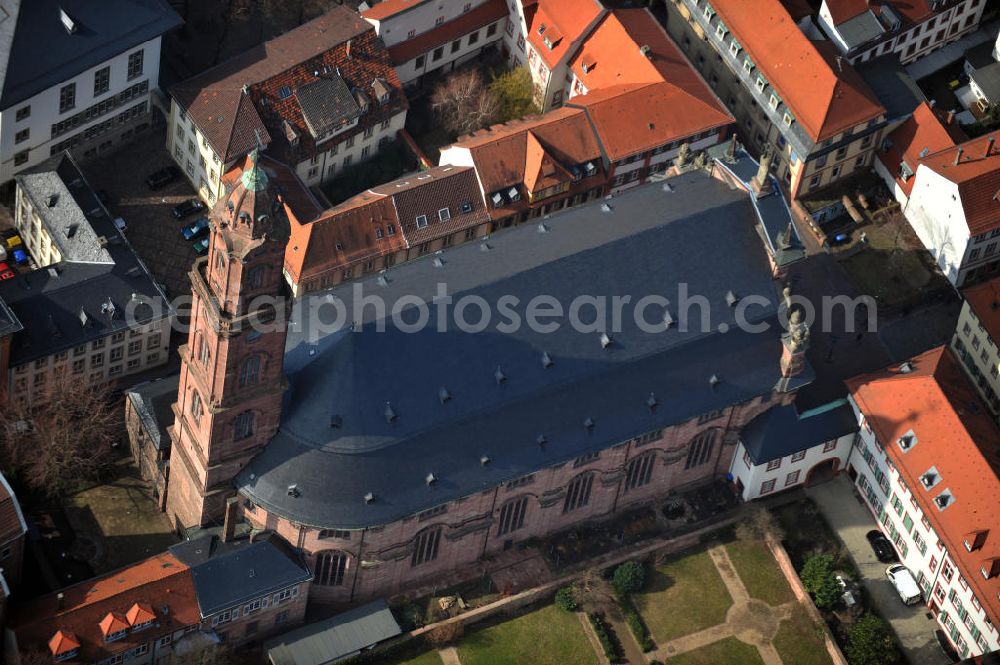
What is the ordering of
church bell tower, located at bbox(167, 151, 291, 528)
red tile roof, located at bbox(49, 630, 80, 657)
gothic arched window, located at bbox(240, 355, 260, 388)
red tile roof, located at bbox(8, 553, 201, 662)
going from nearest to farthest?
church bell tower, located at bbox(167, 151, 291, 528), gothic arched window, located at bbox(240, 355, 260, 388), red tile roof, located at bbox(49, 630, 80, 657), red tile roof, located at bbox(8, 553, 201, 662)

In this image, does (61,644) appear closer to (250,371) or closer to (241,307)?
(250,371)

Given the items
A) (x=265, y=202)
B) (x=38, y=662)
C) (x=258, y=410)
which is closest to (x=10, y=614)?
(x=38, y=662)

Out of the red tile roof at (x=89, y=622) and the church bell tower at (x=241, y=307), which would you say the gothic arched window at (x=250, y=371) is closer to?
the church bell tower at (x=241, y=307)

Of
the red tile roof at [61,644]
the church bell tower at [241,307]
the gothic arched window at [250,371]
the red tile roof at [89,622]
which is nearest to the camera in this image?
the church bell tower at [241,307]

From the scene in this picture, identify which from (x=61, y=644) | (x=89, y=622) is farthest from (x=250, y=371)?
(x=61, y=644)

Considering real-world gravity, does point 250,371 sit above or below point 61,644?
above

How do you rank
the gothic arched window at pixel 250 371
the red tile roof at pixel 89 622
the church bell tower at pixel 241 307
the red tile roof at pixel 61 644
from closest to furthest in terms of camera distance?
the church bell tower at pixel 241 307 → the gothic arched window at pixel 250 371 → the red tile roof at pixel 61 644 → the red tile roof at pixel 89 622

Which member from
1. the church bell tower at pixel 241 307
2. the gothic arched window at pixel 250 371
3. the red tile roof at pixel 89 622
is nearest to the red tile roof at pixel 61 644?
the red tile roof at pixel 89 622

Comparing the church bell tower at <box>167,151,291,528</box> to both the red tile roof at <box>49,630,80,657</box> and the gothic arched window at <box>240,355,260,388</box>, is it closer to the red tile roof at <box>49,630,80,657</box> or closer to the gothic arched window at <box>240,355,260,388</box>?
the gothic arched window at <box>240,355,260,388</box>

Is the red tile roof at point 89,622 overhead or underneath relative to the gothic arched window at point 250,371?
underneath

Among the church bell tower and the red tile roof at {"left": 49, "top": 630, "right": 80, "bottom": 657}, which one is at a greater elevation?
the church bell tower

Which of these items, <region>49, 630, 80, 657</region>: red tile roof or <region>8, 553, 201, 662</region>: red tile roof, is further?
<region>8, 553, 201, 662</region>: red tile roof

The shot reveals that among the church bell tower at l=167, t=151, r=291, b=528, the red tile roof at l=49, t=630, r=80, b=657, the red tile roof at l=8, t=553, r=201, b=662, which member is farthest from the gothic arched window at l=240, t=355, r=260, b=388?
the red tile roof at l=49, t=630, r=80, b=657
